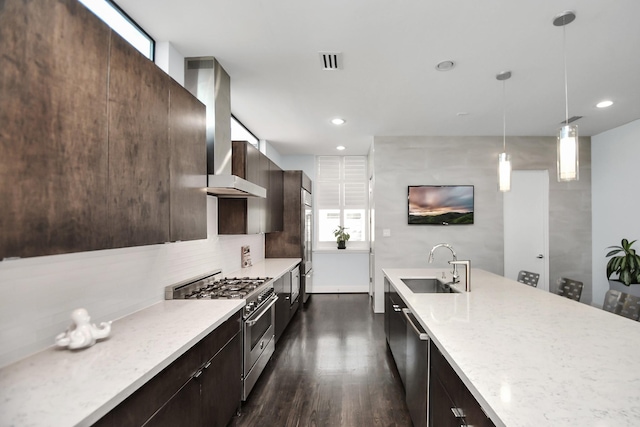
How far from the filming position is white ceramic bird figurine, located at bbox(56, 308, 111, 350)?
4.78ft

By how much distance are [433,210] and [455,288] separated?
8.89 ft

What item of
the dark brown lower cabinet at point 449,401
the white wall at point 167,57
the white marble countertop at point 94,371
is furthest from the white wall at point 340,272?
the dark brown lower cabinet at point 449,401

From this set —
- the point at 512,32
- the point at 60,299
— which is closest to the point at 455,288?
the point at 512,32

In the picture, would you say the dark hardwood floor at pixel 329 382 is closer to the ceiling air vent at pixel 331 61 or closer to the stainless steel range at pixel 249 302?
the stainless steel range at pixel 249 302

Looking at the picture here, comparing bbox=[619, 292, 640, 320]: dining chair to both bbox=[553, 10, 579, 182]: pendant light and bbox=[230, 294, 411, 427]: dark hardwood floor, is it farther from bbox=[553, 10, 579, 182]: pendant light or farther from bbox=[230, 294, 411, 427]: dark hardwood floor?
bbox=[230, 294, 411, 427]: dark hardwood floor

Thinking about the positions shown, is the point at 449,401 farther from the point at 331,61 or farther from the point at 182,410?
the point at 331,61

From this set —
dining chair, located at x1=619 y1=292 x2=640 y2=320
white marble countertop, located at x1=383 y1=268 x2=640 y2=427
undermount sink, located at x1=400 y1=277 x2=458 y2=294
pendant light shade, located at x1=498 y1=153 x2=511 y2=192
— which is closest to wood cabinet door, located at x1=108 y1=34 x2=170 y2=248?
white marble countertop, located at x1=383 y1=268 x2=640 y2=427

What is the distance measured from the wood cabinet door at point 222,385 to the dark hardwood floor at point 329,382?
0.30 metres

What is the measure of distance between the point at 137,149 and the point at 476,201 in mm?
5035

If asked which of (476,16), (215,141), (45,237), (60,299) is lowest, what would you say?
(60,299)

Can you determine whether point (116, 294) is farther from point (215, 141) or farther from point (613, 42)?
point (613, 42)

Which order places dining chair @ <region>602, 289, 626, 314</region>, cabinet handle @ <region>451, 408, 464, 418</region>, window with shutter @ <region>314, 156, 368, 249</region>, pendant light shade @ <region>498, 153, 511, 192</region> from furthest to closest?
1. window with shutter @ <region>314, 156, 368, 249</region>
2. pendant light shade @ <region>498, 153, 511, 192</region>
3. dining chair @ <region>602, 289, 626, 314</region>
4. cabinet handle @ <region>451, 408, 464, 418</region>

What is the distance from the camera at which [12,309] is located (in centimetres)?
135

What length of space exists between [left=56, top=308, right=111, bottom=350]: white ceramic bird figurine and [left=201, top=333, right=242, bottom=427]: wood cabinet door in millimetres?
558
